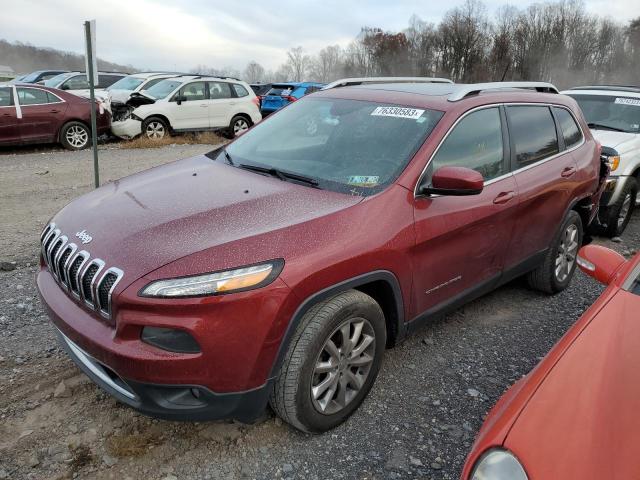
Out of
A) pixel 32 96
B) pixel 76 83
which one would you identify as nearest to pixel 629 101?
pixel 32 96

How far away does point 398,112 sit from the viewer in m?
3.17

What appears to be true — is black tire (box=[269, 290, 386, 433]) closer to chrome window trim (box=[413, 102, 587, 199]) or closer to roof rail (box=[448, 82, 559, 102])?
chrome window trim (box=[413, 102, 587, 199])

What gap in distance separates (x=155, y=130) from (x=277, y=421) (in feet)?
36.4

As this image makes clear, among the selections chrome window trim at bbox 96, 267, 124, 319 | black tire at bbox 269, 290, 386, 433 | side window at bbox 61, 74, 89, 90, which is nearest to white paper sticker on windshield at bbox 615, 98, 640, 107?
black tire at bbox 269, 290, 386, 433

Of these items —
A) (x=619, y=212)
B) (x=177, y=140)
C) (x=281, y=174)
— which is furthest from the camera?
(x=177, y=140)

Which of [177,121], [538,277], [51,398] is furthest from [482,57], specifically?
[51,398]

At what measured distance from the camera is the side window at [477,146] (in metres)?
3.02

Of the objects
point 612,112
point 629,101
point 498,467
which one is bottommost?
point 498,467

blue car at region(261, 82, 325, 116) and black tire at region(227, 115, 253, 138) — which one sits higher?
blue car at region(261, 82, 325, 116)

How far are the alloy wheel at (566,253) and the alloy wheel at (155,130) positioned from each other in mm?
10508

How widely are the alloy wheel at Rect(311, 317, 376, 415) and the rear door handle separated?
1.29 meters

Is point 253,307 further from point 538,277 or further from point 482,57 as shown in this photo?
point 482,57

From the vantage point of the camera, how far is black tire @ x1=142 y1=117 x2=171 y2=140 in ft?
40.6

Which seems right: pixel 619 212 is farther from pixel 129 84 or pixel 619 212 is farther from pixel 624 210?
pixel 129 84
